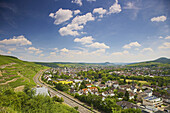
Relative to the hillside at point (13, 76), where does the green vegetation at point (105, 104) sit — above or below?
below

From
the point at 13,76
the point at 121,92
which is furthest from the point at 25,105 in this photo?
the point at 13,76

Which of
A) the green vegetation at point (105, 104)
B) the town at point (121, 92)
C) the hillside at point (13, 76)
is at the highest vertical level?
the hillside at point (13, 76)

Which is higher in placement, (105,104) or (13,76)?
(13,76)

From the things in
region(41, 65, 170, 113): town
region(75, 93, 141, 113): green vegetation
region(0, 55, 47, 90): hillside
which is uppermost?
region(0, 55, 47, 90): hillside

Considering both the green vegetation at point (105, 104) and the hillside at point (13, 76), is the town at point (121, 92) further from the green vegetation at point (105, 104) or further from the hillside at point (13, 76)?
the hillside at point (13, 76)

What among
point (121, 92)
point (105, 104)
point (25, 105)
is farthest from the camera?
point (121, 92)

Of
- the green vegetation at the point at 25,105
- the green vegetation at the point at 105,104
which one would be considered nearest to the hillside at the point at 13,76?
the green vegetation at the point at 25,105

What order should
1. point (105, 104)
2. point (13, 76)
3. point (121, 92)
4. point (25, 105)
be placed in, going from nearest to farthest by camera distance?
point (25, 105), point (105, 104), point (121, 92), point (13, 76)

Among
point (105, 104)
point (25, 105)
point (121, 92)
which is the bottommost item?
point (121, 92)

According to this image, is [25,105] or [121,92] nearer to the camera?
[25,105]

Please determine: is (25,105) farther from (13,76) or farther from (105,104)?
(13,76)

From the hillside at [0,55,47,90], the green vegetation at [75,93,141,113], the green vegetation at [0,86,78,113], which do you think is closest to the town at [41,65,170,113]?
the green vegetation at [75,93,141,113]

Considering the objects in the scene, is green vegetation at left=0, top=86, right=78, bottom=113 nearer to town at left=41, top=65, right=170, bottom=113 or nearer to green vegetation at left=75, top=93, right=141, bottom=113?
green vegetation at left=75, top=93, right=141, bottom=113
